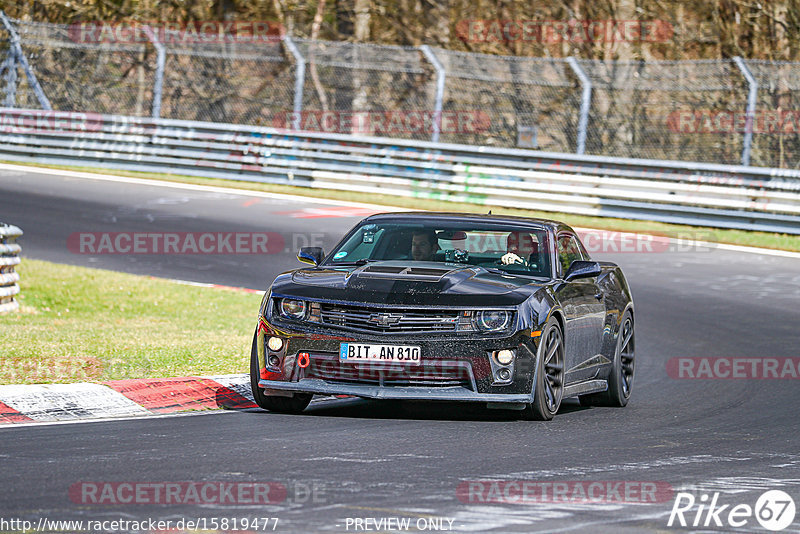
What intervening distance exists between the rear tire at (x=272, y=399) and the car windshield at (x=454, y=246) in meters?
1.13

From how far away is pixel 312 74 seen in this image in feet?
91.4

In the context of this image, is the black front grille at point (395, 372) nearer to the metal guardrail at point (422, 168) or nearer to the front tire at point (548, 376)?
the front tire at point (548, 376)

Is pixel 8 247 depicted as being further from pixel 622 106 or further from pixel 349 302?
pixel 622 106

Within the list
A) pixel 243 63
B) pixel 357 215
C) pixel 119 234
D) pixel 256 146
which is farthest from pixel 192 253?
pixel 243 63

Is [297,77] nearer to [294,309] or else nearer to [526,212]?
[526,212]

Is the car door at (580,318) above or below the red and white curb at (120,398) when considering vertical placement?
above

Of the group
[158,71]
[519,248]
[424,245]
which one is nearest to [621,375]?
[519,248]

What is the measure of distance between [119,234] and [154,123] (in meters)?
7.34

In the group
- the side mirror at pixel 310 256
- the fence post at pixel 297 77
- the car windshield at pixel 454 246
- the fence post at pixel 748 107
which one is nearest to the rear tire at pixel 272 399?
the side mirror at pixel 310 256

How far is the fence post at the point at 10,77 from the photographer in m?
29.0

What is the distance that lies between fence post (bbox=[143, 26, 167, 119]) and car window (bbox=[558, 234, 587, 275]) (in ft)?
58.0

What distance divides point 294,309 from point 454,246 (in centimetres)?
151

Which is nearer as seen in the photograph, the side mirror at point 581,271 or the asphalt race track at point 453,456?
the asphalt race track at point 453,456

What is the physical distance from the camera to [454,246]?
969 cm
